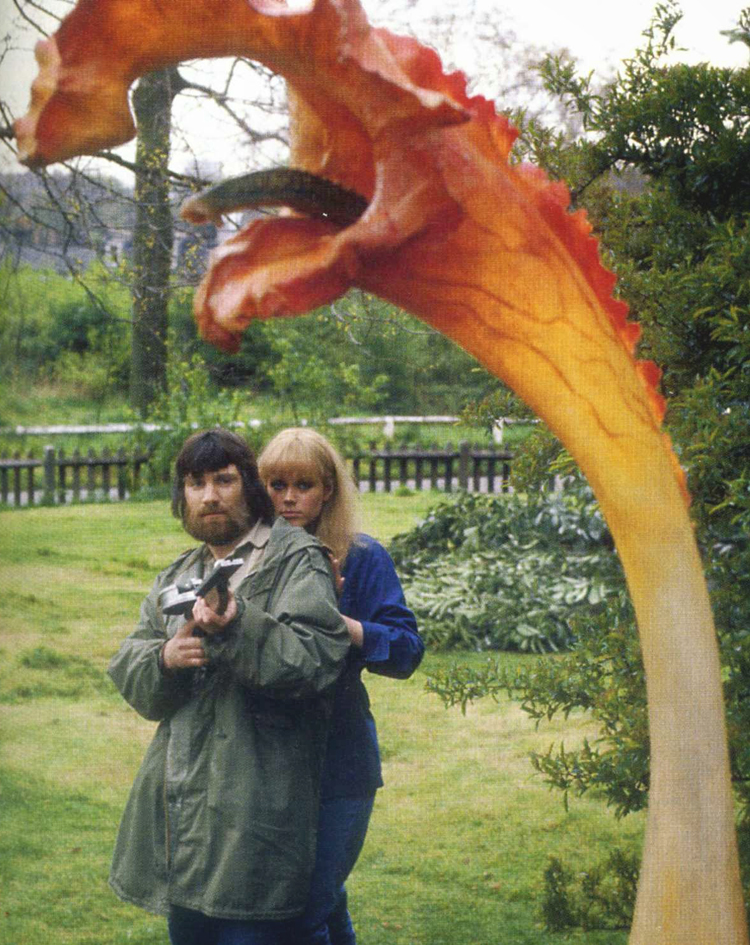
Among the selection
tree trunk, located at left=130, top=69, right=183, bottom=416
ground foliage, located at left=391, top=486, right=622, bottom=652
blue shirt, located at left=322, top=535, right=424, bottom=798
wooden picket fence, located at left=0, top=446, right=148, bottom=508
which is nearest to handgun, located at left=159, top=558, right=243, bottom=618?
blue shirt, located at left=322, top=535, right=424, bottom=798

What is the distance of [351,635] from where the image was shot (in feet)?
3.95

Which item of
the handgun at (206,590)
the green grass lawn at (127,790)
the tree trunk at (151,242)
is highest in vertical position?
Answer: the tree trunk at (151,242)

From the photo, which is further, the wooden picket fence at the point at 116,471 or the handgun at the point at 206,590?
the wooden picket fence at the point at 116,471

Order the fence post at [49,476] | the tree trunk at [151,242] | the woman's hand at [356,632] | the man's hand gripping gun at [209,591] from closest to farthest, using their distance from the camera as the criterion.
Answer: the man's hand gripping gun at [209,591] < the woman's hand at [356,632] < the tree trunk at [151,242] < the fence post at [49,476]

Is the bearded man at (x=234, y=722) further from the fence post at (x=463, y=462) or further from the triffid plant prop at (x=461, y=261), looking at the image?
the fence post at (x=463, y=462)

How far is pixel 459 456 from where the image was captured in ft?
11.6

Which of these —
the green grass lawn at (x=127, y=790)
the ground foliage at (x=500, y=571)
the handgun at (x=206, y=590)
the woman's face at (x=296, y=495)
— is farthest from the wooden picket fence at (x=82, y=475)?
the handgun at (x=206, y=590)

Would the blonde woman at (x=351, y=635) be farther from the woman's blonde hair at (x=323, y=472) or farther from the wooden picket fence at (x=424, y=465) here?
the wooden picket fence at (x=424, y=465)

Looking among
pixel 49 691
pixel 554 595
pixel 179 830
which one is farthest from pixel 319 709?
pixel 554 595

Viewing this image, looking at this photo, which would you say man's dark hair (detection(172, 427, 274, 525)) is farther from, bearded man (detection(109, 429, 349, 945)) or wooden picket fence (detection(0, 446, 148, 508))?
wooden picket fence (detection(0, 446, 148, 508))

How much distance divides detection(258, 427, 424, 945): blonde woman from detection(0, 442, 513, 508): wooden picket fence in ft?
1.82

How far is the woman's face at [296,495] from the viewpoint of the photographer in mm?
1301

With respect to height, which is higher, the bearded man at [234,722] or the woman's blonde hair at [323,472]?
the woman's blonde hair at [323,472]

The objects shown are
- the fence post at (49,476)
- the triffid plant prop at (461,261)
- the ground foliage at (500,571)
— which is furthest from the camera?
the ground foliage at (500,571)
